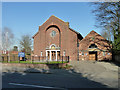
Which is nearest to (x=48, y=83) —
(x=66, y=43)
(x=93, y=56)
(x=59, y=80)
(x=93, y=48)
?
(x=59, y=80)

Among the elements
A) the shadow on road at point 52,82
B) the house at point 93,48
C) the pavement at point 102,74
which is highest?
the house at point 93,48

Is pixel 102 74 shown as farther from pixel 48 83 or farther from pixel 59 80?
pixel 48 83

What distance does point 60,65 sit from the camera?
18234 millimetres

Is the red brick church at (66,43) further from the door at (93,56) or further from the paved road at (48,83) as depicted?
the paved road at (48,83)

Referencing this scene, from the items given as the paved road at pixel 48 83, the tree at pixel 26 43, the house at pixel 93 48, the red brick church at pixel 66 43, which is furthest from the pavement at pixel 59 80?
the tree at pixel 26 43

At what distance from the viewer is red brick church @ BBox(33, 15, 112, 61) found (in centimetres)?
3012

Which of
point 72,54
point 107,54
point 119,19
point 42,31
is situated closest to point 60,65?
point 119,19

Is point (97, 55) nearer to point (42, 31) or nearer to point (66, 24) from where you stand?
point (66, 24)

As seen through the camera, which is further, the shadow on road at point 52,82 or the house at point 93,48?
the house at point 93,48

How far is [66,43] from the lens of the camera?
32.2m

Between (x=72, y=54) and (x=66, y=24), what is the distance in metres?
7.60

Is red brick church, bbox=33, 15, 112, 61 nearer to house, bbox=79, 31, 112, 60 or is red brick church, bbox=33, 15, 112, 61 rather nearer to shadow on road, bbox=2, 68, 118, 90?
house, bbox=79, 31, 112, 60

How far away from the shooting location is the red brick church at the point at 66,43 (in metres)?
30.1

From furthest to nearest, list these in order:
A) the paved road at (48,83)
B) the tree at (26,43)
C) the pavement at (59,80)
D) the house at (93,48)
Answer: the tree at (26,43) < the house at (93,48) < the pavement at (59,80) < the paved road at (48,83)
